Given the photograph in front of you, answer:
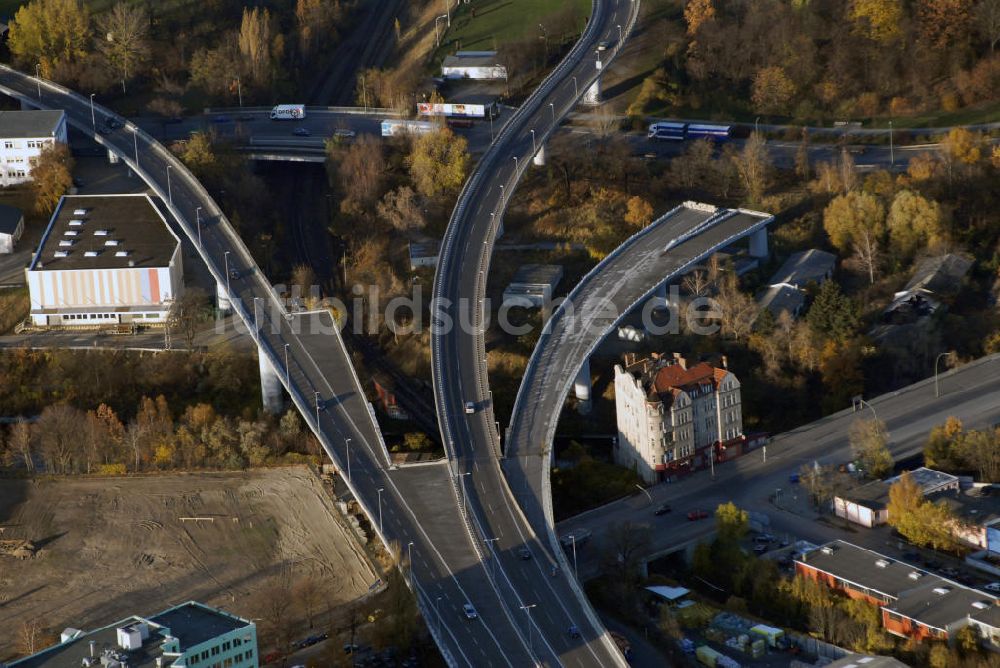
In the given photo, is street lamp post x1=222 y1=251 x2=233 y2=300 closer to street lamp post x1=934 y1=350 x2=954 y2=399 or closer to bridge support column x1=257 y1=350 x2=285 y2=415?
bridge support column x1=257 y1=350 x2=285 y2=415

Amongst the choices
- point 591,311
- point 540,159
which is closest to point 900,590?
point 591,311

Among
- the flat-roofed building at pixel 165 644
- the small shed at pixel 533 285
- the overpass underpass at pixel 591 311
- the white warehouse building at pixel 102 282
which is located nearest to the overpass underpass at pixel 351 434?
the white warehouse building at pixel 102 282

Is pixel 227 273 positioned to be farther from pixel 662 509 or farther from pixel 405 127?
pixel 662 509

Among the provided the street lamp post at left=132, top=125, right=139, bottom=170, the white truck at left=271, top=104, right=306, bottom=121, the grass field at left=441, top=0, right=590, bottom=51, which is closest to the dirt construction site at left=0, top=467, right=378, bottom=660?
the street lamp post at left=132, top=125, right=139, bottom=170

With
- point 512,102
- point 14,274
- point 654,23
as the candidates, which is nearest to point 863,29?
point 654,23

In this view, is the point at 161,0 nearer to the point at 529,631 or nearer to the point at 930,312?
the point at 930,312

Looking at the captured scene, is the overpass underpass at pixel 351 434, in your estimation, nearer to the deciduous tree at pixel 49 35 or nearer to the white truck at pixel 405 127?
the deciduous tree at pixel 49 35
